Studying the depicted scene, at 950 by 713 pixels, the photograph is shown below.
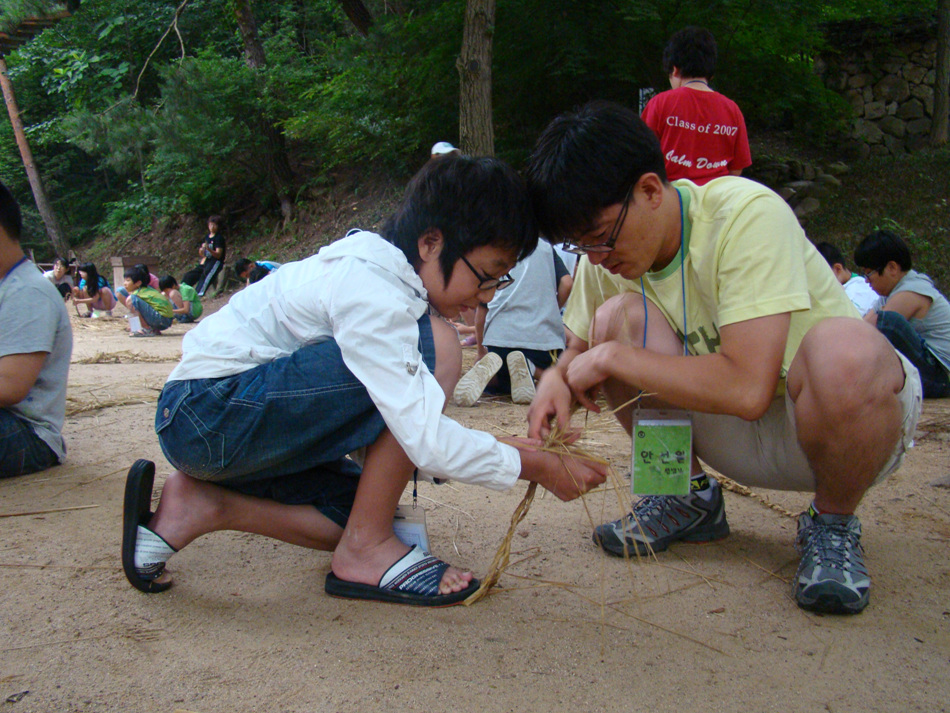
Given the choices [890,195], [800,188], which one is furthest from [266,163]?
[890,195]

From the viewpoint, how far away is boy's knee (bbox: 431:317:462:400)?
1760mm

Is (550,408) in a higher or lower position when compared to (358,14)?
lower

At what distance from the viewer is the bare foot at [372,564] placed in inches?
69.4

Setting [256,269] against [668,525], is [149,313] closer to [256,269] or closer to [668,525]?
[256,269]

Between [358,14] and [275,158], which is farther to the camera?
[275,158]

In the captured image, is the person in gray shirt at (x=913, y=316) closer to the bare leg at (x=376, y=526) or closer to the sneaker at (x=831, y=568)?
the sneaker at (x=831, y=568)

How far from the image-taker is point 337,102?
12.4m

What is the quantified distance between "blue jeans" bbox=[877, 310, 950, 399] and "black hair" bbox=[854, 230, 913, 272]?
1.11ft

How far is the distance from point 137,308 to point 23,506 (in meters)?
6.48

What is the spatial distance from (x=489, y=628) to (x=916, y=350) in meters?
3.58

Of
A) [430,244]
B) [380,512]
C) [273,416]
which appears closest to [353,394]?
[273,416]

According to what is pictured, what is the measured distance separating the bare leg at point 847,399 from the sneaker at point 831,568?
11 centimetres

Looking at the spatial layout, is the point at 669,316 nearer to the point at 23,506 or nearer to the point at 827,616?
the point at 827,616

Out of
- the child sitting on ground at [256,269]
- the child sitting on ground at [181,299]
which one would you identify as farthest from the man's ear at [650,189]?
the child sitting on ground at [181,299]
